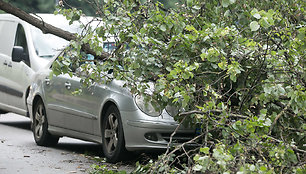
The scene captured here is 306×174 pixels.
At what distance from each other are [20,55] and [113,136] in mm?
4551

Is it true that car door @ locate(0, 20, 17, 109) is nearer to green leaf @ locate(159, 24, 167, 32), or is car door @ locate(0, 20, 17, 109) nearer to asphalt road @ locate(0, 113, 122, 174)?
asphalt road @ locate(0, 113, 122, 174)

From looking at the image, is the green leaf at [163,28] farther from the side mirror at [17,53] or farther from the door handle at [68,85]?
the side mirror at [17,53]

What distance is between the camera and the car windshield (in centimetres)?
1390

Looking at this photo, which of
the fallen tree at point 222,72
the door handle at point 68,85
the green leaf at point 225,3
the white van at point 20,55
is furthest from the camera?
the white van at point 20,55

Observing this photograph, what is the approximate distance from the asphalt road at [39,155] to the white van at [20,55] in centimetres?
64

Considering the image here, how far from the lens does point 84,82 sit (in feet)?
29.6

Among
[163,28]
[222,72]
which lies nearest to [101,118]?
[163,28]

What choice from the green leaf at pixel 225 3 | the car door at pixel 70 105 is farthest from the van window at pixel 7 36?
the green leaf at pixel 225 3

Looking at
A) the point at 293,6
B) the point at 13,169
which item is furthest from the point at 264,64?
the point at 13,169

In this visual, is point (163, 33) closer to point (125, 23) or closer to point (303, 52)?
point (125, 23)

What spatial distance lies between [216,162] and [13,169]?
4295 mm

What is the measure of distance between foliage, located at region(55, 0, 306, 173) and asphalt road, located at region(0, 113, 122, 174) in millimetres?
1252

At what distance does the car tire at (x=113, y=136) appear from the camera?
31.1 ft

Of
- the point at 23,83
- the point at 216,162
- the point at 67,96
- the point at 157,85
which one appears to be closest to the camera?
the point at 216,162
